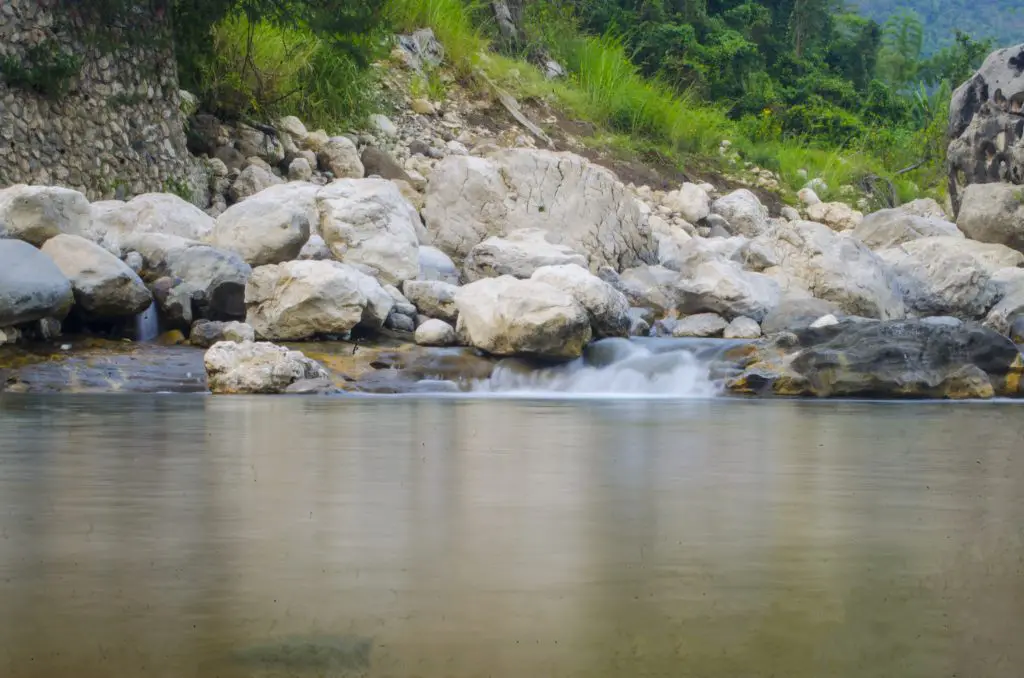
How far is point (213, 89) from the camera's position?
1653cm

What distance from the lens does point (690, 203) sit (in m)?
19.0

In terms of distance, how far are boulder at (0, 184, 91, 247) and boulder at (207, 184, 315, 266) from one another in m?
1.37

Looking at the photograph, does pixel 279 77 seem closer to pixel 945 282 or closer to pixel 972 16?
pixel 945 282

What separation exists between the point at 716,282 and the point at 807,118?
15.6m

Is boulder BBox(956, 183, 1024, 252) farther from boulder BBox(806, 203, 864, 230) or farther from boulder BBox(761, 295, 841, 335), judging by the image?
boulder BBox(806, 203, 864, 230)

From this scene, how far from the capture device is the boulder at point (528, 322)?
1017cm

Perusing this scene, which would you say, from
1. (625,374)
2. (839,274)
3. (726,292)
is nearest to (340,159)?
(726,292)

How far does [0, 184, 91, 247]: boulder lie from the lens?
1048 centimetres

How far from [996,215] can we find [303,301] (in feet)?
28.0

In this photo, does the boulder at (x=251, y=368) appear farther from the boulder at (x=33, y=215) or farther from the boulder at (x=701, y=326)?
the boulder at (x=701, y=326)

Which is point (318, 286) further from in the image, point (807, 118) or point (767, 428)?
point (807, 118)

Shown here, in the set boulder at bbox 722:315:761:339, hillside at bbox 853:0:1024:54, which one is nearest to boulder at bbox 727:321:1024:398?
boulder at bbox 722:315:761:339

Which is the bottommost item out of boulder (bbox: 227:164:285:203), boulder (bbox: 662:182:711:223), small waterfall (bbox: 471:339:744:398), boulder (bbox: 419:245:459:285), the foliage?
small waterfall (bbox: 471:339:744:398)

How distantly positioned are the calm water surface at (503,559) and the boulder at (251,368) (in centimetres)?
343
